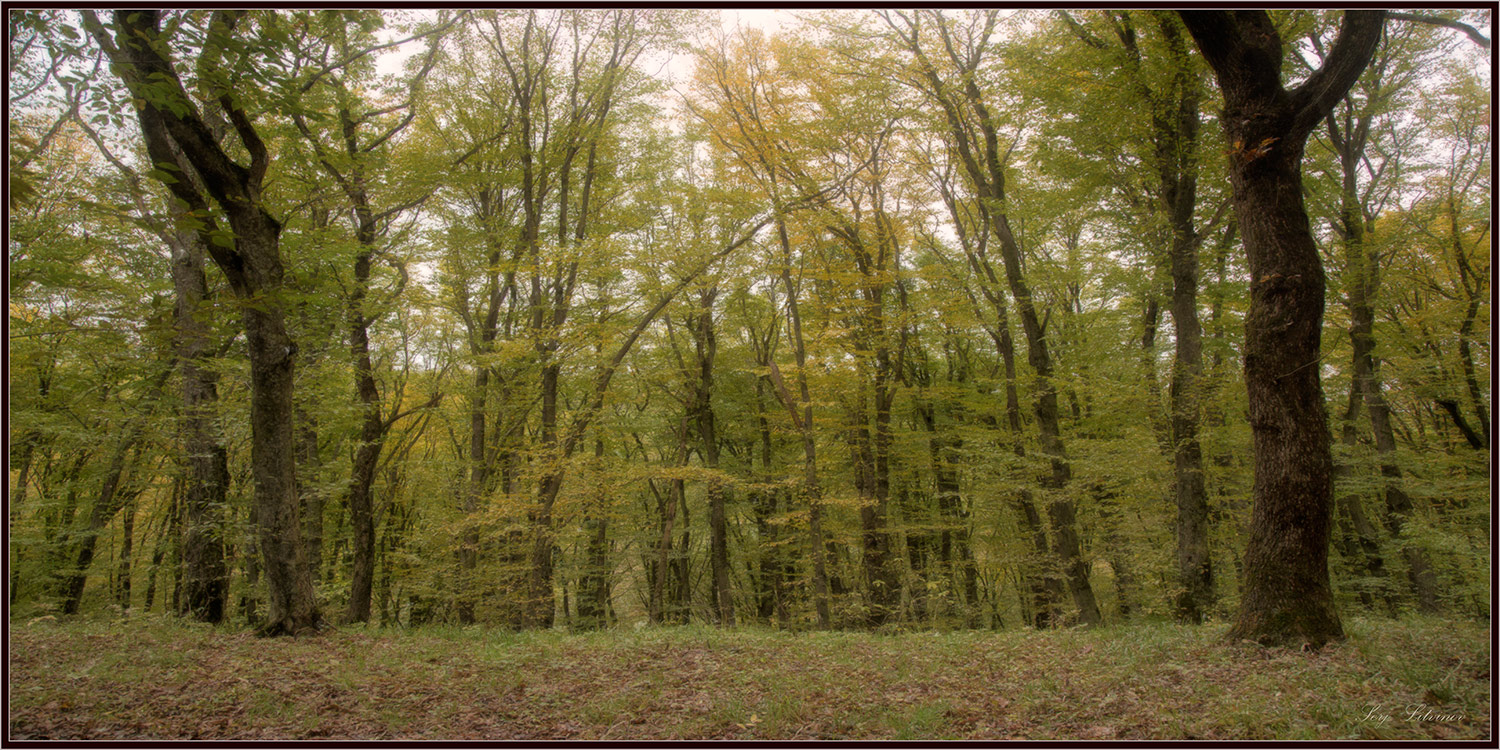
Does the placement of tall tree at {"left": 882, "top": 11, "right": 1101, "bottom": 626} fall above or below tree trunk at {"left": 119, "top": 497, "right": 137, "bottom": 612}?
above

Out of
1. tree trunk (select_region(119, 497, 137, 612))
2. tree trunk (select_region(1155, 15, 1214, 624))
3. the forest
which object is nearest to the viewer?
the forest

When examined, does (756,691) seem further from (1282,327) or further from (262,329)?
(262,329)

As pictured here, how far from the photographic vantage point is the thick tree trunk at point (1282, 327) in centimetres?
569

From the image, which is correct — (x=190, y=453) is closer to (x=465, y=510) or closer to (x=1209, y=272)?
(x=465, y=510)

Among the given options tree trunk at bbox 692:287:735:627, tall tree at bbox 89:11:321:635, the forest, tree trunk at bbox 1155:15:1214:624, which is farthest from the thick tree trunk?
tree trunk at bbox 692:287:735:627

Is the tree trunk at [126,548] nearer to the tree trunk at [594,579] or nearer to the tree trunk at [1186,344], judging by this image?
the tree trunk at [594,579]

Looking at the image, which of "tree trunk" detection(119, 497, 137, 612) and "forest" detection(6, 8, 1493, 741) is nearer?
"forest" detection(6, 8, 1493, 741)

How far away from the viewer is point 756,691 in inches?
210

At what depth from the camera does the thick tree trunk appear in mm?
5688

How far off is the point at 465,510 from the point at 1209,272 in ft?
55.0

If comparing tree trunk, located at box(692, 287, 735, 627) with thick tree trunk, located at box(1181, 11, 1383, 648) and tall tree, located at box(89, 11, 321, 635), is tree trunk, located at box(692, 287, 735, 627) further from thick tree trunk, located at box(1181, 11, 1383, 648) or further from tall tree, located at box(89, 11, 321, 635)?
thick tree trunk, located at box(1181, 11, 1383, 648)

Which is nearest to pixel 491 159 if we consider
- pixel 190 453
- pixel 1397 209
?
pixel 190 453

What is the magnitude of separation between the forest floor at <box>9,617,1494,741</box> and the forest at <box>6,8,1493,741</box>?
0.98 metres

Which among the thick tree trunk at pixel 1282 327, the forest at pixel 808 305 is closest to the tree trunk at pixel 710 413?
the forest at pixel 808 305
